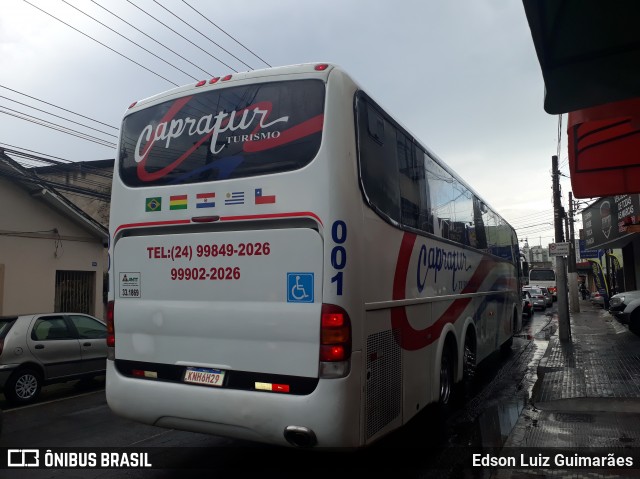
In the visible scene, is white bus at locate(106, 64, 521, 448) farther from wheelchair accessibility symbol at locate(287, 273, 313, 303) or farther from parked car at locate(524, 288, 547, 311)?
parked car at locate(524, 288, 547, 311)

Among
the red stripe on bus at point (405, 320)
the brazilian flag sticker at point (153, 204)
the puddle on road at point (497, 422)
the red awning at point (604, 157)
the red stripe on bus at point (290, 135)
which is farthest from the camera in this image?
the red awning at point (604, 157)

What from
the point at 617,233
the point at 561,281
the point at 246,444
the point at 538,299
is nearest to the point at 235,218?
the point at 246,444

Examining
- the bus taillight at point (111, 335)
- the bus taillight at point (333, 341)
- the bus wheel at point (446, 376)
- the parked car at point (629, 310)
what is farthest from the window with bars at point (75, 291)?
the parked car at point (629, 310)

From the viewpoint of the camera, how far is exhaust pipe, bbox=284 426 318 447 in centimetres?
388

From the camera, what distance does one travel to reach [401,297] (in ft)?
16.6

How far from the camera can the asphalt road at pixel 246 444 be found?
5.00m

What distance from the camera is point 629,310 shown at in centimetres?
1436

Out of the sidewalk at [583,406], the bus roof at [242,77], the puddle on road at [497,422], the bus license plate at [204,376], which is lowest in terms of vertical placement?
the puddle on road at [497,422]

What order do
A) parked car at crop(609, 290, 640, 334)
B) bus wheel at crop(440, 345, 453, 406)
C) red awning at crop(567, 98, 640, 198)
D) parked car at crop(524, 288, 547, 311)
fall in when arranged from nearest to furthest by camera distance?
bus wheel at crop(440, 345, 453, 406), red awning at crop(567, 98, 640, 198), parked car at crop(609, 290, 640, 334), parked car at crop(524, 288, 547, 311)

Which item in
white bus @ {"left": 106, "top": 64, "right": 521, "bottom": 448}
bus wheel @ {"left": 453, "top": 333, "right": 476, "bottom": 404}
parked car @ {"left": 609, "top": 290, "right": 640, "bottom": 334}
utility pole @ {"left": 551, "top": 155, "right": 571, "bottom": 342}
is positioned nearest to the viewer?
white bus @ {"left": 106, "top": 64, "right": 521, "bottom": 448}

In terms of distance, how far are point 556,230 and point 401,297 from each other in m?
15.4

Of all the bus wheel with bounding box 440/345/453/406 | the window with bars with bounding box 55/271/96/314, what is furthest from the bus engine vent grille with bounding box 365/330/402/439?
the window with bars with bounding box 55/271/96/314

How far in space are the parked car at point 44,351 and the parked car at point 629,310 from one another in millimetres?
13879

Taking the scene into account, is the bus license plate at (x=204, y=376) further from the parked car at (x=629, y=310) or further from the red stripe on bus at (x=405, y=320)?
the parked car at (x=629, y=310)
